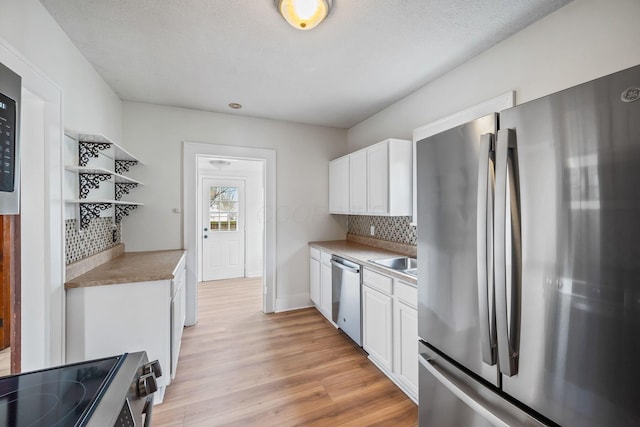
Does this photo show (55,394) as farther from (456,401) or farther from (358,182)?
(358,182)

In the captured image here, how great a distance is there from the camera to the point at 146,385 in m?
0.78

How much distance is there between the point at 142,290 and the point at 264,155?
2.13 m

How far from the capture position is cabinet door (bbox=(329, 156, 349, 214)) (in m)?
3.33

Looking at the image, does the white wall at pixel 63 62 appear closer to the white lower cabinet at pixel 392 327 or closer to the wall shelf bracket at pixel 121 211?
the wall shelf bracket at pixel 121 211

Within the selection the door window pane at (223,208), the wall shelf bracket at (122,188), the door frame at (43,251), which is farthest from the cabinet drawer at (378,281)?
the door window pane at (223,208)

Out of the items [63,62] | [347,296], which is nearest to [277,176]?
[347,296]

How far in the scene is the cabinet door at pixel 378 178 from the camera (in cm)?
260

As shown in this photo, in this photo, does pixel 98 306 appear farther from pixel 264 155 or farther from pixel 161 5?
pixel 264 155

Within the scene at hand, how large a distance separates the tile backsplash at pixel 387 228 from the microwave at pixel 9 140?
2676 mm

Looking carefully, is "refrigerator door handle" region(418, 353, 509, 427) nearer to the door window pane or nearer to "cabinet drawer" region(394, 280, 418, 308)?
"cabinet drawer" region(394, 280, 418, 308)

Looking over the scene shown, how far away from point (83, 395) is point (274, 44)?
6.89 feet

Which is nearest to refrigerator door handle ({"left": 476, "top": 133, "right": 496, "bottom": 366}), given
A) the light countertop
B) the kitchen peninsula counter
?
the light countertop

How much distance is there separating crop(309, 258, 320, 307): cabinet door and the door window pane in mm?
2431

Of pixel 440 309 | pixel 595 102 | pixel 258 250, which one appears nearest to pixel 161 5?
pixel 595 102
